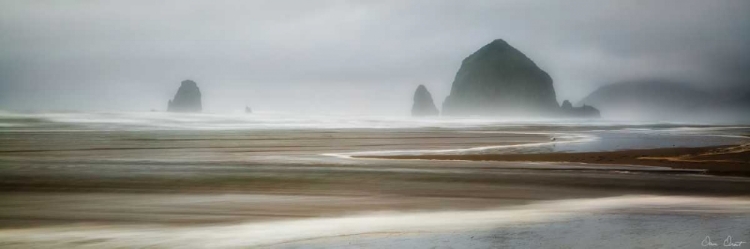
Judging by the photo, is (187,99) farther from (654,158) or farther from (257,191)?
(257,191)

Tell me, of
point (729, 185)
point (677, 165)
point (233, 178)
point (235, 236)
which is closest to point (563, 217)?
point (235, 236)

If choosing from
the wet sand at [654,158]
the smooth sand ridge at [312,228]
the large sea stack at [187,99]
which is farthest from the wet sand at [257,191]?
the large sea stack at [187,99]

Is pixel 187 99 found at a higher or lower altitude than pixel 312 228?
higher

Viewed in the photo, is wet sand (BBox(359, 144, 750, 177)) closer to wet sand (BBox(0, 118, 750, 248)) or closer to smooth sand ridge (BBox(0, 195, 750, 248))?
wet sand (BBox(0, 118, 750, 248))

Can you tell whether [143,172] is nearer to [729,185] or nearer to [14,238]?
[14,238]

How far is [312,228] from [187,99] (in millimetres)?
176125

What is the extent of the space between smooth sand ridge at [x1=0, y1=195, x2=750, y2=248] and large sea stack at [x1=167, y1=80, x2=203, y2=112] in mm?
172504

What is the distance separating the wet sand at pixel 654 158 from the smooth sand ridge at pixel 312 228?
9.55 metres

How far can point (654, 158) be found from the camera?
23.2m

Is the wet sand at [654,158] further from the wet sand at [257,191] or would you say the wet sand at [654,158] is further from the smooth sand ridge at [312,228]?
the smooth sand ridge at [312,228]

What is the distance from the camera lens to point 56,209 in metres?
10.4

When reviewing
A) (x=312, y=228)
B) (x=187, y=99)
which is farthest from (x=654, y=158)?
(x=187, y=99)

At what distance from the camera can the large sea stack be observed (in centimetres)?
17512

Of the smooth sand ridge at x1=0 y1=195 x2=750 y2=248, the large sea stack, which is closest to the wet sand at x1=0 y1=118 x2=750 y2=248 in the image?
the smooth sand ridge at x1=0 y1=195 x2=750 y2=248
